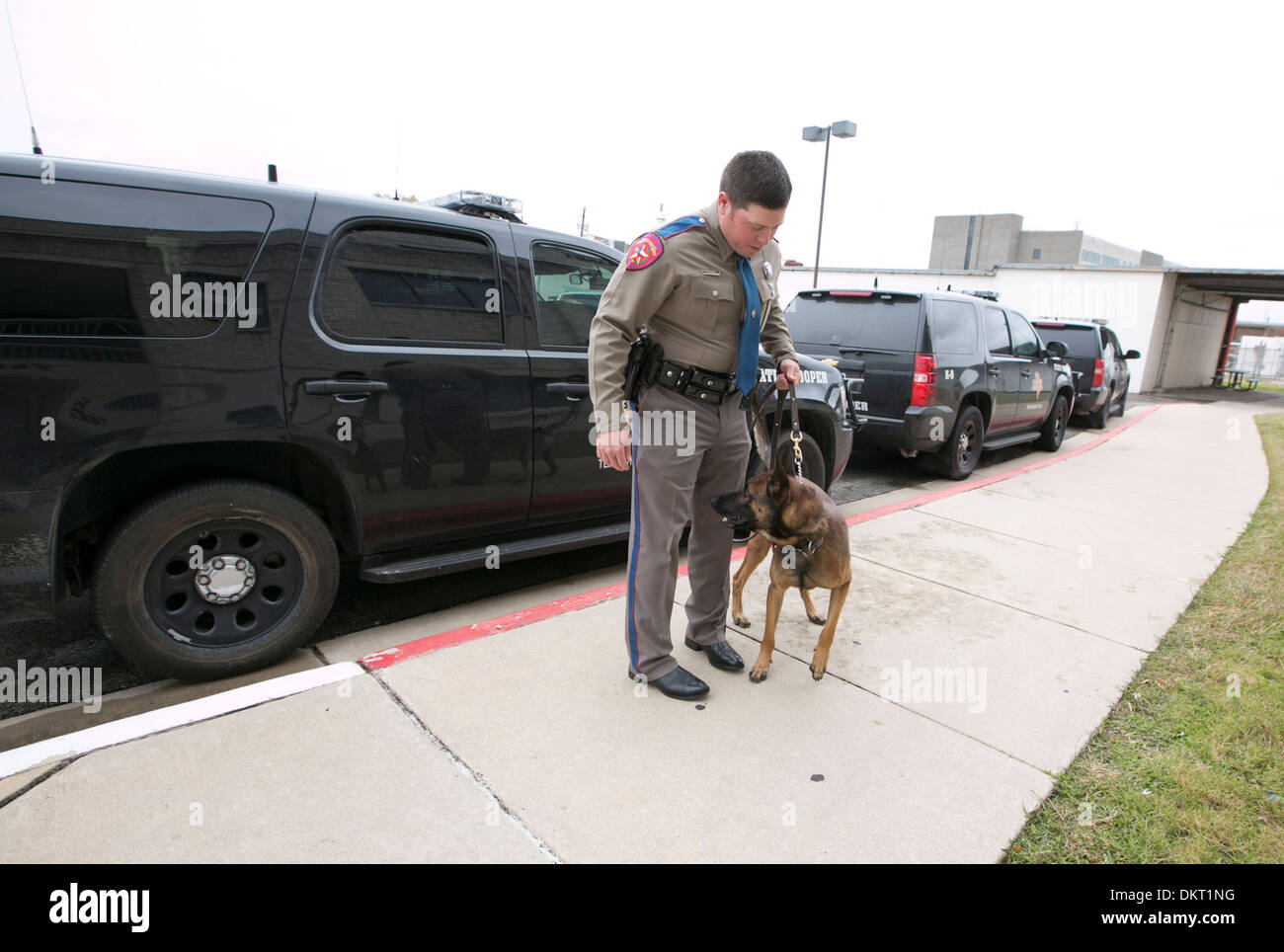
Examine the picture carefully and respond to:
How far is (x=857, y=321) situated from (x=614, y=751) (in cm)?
555

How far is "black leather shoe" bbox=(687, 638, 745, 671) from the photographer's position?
3.08 metres

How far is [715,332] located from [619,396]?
48cm

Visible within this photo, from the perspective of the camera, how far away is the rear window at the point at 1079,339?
1168 cm

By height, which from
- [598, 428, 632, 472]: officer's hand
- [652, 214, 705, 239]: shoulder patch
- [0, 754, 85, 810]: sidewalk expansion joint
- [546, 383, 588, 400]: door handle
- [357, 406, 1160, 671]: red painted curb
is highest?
[652, 214, 705, 239]: shoulder patch

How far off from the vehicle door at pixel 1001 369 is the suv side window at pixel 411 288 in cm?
600

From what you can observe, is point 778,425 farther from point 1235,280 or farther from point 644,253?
point 1235,280

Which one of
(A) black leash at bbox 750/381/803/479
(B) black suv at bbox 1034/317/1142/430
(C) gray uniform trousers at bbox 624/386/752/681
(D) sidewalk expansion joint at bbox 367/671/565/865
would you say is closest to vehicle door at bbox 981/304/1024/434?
(B) black suv at bbox 1034/317/1142/430

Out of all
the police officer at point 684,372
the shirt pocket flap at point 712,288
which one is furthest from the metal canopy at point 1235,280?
the shirt pocket flap at point 712,288

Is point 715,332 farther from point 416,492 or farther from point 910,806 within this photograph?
point 910,806

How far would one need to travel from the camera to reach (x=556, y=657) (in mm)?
3094

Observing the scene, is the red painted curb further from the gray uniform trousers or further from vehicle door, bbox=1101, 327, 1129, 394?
vehicle door, bbox=1101, 327, 1129, 394

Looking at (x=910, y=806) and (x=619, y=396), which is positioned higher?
(x=619, y=396)

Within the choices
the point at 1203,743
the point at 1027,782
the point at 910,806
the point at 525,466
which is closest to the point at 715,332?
the point at 525,466

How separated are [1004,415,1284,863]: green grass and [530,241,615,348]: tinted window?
2761 mm
